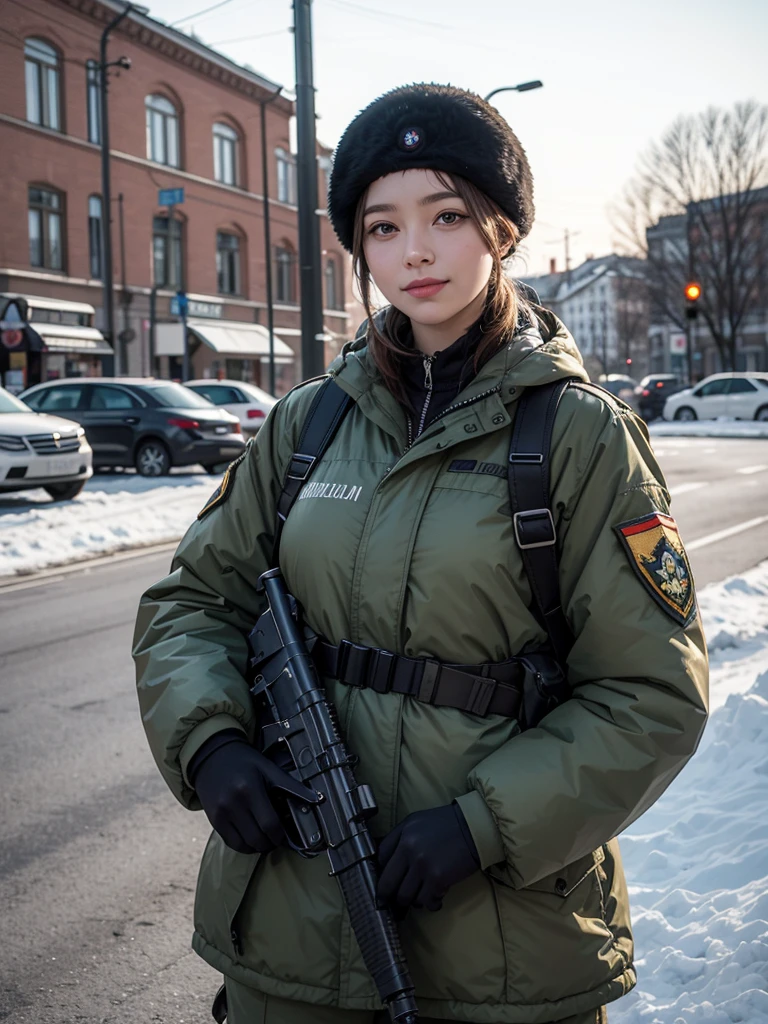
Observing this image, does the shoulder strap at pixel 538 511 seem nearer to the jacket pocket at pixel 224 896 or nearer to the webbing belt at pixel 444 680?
the webbing belt at pixel 444 680

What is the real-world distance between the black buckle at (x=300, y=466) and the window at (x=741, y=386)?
29682 millimetres

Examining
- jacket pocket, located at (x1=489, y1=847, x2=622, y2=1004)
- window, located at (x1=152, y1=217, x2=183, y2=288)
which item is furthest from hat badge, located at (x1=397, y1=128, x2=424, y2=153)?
window, located at (x1=152, y1=217, x2=183, y2=288)

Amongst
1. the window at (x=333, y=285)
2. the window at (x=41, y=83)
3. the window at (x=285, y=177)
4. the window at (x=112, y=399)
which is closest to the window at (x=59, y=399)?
the window at (x=112, y=399)

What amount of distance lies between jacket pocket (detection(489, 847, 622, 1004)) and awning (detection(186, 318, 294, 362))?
3402cm

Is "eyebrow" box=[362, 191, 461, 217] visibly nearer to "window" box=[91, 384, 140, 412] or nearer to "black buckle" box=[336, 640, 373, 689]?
"black buckle" box=[336, 640, 373, 689]

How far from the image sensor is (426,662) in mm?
Answer: 1699

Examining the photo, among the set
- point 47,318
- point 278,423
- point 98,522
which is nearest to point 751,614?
point 278,423

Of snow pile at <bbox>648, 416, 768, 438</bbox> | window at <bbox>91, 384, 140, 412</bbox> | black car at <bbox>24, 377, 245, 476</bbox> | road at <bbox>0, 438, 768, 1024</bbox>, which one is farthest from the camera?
snow pile at <bbox>648, 416, 768, 438</bbox>

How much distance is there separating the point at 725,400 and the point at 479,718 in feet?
99.1

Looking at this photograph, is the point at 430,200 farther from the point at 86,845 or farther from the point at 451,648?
the point at 86,845

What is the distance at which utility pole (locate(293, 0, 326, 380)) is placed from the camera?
11.3 m

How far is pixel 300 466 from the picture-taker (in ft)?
6.38

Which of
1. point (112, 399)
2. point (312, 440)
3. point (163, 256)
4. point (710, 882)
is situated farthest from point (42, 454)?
point (163, 256)

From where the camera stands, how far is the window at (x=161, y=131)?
33750 millimetres
